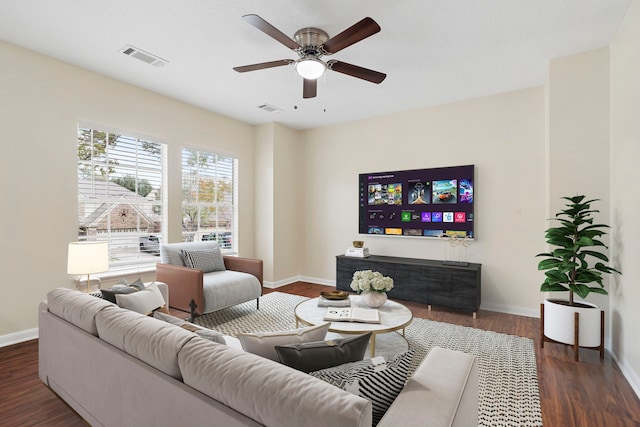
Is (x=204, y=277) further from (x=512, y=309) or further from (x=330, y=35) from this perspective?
(x=512, y=309)

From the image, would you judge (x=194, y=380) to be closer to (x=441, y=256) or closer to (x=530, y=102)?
(x=441, y=256)

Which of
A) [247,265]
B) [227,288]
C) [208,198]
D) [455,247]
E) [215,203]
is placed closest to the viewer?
[227,288]

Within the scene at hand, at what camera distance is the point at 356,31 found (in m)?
2.21

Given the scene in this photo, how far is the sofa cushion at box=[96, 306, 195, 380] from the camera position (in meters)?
1.30

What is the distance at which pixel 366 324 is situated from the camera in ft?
8.36

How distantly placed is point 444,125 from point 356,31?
2774mm

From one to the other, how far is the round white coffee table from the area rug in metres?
0.39

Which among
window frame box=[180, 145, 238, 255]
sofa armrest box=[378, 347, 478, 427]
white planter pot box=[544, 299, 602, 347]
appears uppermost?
window frame box=[180, 145, 238, 255]

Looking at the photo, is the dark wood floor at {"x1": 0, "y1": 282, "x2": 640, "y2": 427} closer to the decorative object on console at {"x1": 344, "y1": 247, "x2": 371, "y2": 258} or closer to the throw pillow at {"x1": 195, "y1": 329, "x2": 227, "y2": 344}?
the throw pillow at {"x1": 195, "y1": 329, "x2": 227, "y2": 344}

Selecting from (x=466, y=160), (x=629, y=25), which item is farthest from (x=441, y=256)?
(x=629, y=25)

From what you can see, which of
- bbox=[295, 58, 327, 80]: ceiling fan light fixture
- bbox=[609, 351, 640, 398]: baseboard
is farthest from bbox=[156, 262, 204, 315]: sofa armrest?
bbox=[609, 351, 640, 398]: baseboard

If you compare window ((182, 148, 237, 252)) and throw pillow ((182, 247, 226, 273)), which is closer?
throw pillow ((182, 247, 226, 273))

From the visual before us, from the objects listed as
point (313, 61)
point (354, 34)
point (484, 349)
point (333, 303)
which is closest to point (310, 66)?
point (313, 61)

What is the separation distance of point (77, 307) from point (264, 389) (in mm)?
1473
